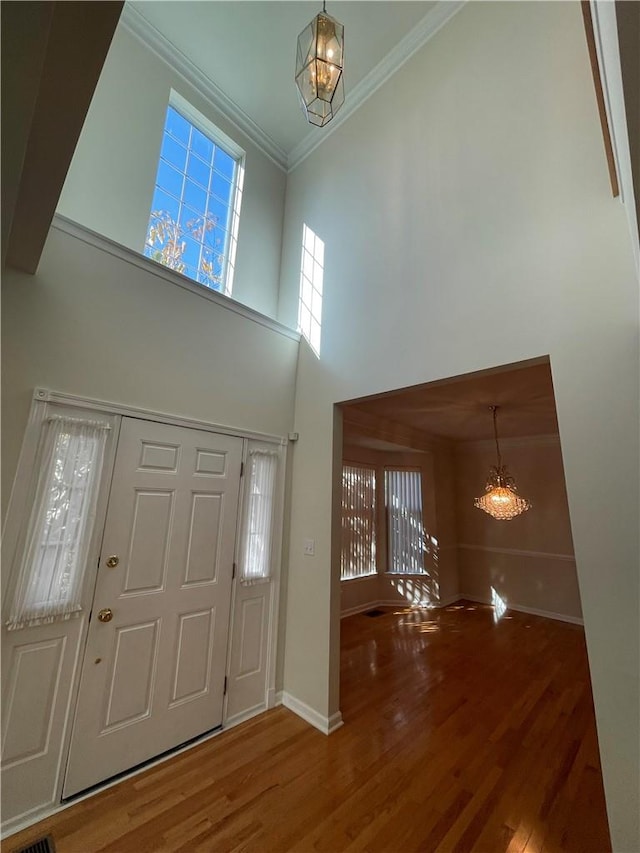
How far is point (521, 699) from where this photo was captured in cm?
313

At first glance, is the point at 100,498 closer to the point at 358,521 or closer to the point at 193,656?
the point at 193,656

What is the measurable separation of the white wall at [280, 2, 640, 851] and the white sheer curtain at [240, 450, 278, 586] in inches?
10.4

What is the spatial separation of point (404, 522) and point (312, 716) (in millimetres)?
3917

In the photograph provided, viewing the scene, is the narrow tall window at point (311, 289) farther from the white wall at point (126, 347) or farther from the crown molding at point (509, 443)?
the crown molding at point (509, 443)

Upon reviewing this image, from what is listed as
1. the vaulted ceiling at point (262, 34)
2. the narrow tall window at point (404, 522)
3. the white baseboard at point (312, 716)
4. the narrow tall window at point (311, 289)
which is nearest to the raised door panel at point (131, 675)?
the white baseboard at point (312, 716)

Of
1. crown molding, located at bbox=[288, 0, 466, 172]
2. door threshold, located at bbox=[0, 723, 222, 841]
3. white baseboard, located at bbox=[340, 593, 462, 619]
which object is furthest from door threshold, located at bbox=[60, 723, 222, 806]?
crown molding, located at bbox=[288, 0, 466, 172]

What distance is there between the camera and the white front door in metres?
2.17

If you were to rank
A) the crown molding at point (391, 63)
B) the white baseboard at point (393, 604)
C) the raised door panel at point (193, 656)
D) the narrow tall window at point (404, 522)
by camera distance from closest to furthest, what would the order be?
the raised door panel at point (193, 656), the crown molding at point (391, 63), the white baseboard at point (393, 604), the narrow tall window at point (404, 522)

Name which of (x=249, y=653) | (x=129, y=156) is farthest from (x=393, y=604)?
(x=129, y=156)

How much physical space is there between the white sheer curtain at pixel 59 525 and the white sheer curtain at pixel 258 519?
3.88ft

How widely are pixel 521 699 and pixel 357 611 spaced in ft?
9.16

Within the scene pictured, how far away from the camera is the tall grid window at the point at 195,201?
344cm

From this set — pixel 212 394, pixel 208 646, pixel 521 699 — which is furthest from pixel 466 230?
pixel 521 699

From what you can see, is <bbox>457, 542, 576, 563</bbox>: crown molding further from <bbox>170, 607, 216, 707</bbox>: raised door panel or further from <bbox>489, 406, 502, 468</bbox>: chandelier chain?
<bbox>170, 607, 216, 707</bbox>: raised door panel
